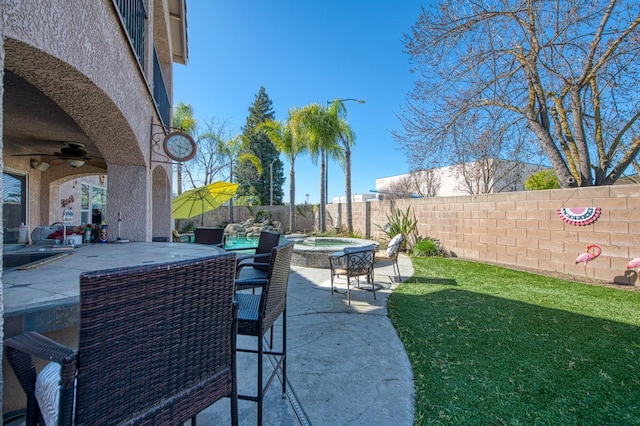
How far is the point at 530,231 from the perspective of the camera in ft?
22.1

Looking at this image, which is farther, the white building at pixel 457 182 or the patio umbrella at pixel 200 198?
the white building at pixel 457 182

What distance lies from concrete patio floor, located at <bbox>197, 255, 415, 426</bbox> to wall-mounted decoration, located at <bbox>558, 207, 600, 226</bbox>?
15.2 feet

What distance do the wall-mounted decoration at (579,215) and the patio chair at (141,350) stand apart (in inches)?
285

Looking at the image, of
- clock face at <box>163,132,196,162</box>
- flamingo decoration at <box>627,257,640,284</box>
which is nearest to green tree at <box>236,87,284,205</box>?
clock face at <box>163,132,196,162</box>

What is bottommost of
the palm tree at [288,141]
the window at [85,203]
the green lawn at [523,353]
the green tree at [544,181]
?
the green lawn at [523,353]

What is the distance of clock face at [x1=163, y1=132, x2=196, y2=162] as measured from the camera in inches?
175

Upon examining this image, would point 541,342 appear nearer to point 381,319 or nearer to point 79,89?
point 381,319

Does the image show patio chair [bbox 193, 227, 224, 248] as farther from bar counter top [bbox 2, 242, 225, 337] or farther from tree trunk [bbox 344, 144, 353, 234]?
tree trunk [bbox 344, 144, 353, 234]

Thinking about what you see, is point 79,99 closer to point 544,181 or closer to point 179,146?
point 179,146

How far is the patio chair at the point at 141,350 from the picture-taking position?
91 centimetres

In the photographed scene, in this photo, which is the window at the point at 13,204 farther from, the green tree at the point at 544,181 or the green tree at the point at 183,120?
the green tree at the point at 544,181

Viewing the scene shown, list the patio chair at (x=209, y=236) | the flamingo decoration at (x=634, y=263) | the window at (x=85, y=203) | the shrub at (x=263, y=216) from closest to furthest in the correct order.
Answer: the flamingo decoration at (x=634, y=263)
the patio chair at (x=209, y=236)
the window at (x=85, y=203)
the shrub at (x=263, y=216)

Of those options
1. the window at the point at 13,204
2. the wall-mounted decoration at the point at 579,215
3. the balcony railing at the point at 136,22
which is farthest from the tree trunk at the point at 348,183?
the window at the point at 13,204

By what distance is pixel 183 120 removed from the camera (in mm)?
19953
